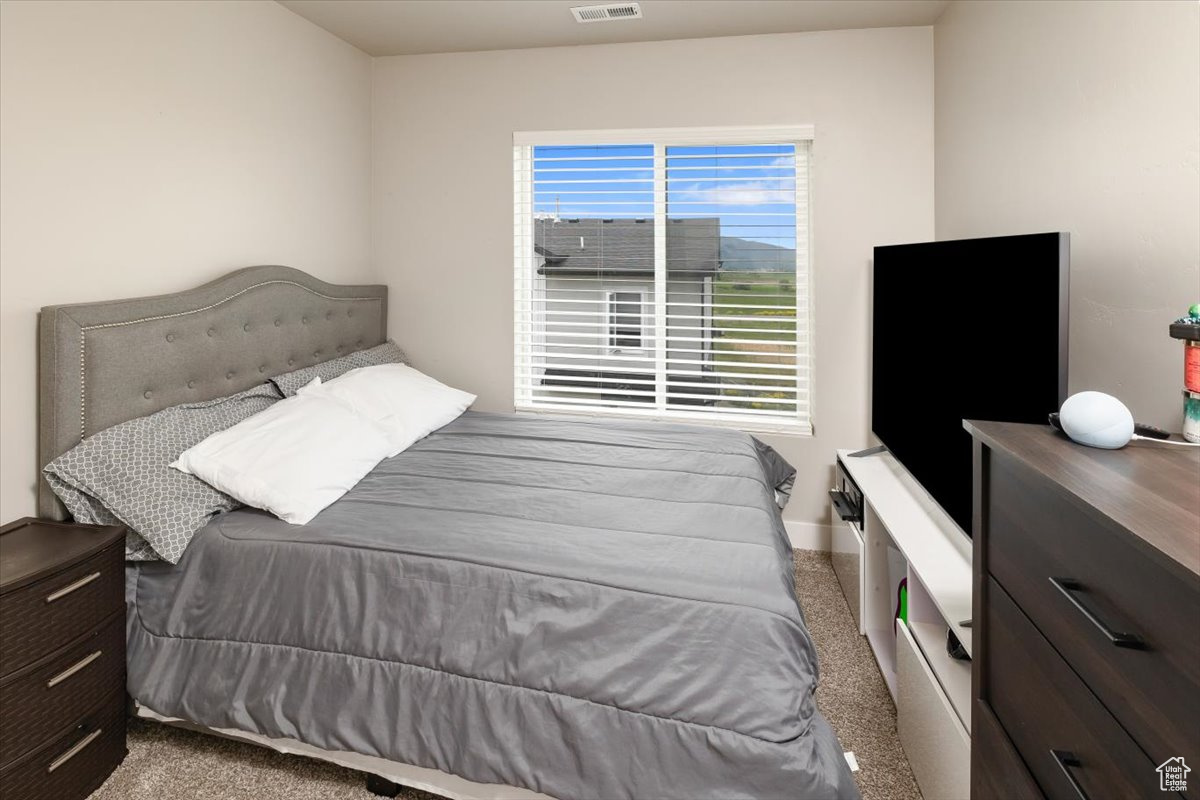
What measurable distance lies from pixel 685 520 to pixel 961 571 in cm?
76

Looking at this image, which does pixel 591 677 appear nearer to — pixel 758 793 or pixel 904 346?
pixel 758 793

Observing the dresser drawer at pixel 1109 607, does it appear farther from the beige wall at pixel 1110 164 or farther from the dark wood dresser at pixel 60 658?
the dark wood dresser at pixel 60 658

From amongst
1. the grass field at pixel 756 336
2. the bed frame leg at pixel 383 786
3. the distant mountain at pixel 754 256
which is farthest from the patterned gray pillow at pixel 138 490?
the distant mountain at pixel 754 256

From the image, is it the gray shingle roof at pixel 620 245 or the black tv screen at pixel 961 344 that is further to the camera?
the gray shingle roof at pixel 620 245

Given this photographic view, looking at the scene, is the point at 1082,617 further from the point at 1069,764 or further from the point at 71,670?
the point at 71,670

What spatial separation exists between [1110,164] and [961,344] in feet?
1.91

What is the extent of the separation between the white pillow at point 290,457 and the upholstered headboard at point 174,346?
282 mm

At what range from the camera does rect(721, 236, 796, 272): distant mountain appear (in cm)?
328

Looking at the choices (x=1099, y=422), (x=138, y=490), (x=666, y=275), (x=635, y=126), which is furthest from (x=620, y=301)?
(x=1099, y=422)

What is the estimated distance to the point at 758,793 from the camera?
133cm

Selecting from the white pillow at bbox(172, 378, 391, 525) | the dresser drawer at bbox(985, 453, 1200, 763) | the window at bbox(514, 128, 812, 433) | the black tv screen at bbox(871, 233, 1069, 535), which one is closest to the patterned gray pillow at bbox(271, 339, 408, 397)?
the white pillow at bbox(172, 378, 391, 525)

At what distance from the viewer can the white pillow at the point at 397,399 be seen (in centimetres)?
261

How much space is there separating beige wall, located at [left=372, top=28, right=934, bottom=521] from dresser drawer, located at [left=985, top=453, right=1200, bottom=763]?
2223mm

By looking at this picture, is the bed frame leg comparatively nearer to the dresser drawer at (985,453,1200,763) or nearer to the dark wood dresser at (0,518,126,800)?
the dark wood dresser at (0,518,126,800)
